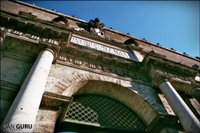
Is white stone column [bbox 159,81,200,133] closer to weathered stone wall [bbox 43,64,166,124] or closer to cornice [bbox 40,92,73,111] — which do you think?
weathered stone wall [bbox 43,64,166,124]

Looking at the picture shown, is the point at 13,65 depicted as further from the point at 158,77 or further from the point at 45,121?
the point at 158,77

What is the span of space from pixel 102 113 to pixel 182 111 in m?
2.69

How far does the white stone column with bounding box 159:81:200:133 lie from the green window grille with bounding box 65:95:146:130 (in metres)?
1.42

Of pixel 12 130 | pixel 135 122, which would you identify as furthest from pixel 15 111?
pixel 135 122

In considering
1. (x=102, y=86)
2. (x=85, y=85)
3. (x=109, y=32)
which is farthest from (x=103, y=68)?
(x=109, y=32)

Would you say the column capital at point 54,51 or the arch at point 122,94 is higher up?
the column capital at point 54,51

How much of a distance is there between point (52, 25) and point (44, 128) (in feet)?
16.1

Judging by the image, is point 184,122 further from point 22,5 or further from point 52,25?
point 22,5

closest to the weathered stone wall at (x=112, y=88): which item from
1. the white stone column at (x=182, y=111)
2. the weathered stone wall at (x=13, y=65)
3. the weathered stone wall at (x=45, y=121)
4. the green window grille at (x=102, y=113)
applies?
the green window grille at (x=102, y=113)

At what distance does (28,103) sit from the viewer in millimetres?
4840

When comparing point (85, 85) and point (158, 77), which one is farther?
point (158, 77)

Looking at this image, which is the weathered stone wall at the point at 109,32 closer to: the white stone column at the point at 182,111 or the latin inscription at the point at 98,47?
the latin inscription at the point at 98,47

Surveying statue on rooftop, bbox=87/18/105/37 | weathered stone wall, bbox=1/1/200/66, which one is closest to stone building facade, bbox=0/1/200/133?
statue on rooftop, bbox=87/18/105/37

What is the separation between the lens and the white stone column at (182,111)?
5989 mm
